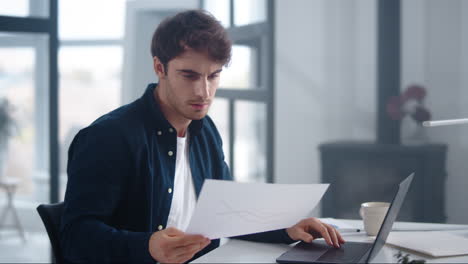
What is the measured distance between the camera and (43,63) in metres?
4.68

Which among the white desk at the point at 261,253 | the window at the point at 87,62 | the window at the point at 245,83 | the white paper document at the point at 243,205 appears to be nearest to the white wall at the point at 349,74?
the window at the point at 245,83

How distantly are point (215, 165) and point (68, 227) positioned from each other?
0.65 meters

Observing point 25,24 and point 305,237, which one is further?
point 25,24

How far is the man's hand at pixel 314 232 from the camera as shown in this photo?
4.79 ft

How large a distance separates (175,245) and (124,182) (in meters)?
0.37

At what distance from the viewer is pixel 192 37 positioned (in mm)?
1587

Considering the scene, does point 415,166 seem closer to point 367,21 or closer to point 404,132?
point 404,132

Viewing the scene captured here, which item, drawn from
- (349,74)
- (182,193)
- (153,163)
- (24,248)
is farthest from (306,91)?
(153,163)

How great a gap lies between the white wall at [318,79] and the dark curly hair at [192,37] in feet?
8.43

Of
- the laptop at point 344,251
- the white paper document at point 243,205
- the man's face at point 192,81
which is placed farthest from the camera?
the man's face at point 192,81

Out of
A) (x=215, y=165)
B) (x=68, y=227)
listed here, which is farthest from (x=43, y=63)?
(x=68, y=227)

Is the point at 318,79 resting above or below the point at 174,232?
above

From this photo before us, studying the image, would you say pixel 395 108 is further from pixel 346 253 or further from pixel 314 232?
pixel 346 253

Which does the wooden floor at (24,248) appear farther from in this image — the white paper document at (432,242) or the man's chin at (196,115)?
the white paper document at (432,242)
